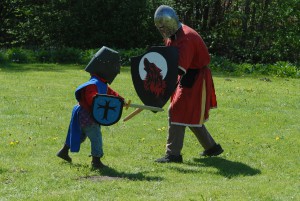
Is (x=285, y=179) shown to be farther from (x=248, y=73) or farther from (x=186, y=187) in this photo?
(x=248, y=73)

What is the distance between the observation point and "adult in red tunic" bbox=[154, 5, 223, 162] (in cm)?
715

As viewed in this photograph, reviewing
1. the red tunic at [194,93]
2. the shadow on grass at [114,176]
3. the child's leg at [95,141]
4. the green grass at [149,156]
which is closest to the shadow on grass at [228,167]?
the green grass at [149,156]

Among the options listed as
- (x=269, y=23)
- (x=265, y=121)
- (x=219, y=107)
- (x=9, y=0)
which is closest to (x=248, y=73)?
(x=269, y=23)

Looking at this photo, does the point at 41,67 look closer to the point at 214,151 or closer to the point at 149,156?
the point at 149,156

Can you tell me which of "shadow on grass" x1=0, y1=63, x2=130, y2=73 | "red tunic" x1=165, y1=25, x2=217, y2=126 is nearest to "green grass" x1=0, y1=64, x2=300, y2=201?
"red tunic" x1=165, y1=25, x2=217, y2=126

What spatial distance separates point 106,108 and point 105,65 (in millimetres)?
569

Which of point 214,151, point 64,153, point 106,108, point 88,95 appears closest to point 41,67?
point 214,151

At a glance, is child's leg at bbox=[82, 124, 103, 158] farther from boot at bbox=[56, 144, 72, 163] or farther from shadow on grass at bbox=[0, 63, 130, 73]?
shadow on grass at bbox=[0, 63, 130, 73]

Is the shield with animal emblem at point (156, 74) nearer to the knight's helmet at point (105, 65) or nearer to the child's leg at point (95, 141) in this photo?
the knight's helmet at point (105, 65)

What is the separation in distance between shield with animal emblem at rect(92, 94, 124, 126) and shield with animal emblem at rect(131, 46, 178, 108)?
2.04 feet

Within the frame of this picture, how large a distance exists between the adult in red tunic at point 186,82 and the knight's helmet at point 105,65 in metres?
0.75

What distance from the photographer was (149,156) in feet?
25.6

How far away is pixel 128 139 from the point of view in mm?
8828

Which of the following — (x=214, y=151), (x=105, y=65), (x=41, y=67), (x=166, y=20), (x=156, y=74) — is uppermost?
(x=166, y=20)
